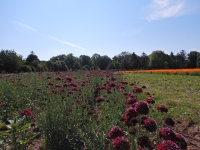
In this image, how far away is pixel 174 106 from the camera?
8.05 metres

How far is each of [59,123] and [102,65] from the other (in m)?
92.0

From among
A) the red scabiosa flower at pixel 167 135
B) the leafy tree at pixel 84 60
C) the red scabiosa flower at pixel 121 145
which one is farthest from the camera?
the leafy tree at pixel 84 60

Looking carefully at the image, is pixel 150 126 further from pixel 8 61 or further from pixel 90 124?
pixel 8 61

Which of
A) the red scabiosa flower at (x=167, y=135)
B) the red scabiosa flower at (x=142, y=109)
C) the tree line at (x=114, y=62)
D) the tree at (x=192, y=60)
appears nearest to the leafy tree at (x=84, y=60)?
the tree line at (x=114, y=62)

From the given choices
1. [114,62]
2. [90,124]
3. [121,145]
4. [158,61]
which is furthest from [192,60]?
[121,145]

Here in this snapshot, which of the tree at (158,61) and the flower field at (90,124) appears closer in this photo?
the flower field at (90,124)

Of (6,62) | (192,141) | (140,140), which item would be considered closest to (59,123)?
(140,140)

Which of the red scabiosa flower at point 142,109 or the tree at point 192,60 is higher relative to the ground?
the tree at point 192,60

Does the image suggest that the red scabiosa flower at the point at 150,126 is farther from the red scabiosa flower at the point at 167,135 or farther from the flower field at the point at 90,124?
the red scabiosa flower at the point at 167,135

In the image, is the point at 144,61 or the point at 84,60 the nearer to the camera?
the point at 144,61

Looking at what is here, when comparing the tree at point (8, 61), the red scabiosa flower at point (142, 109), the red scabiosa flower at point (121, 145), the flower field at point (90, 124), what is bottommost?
the flower field at point (90, 124)

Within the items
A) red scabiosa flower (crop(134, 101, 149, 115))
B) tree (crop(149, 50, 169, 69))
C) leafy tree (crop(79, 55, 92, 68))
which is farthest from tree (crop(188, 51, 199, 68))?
red scabiosa flower (crop(134, 101, 149, 115))

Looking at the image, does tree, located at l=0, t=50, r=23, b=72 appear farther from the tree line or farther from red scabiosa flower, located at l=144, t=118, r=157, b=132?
red scabiosa flower, located at l=144, t=118, r=157, b=132

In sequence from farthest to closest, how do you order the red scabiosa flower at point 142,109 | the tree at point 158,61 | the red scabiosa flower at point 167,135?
the tree at point 158,61
the red scabiosa flower at point 142,109
the red scabiosa flower at point 167,135
